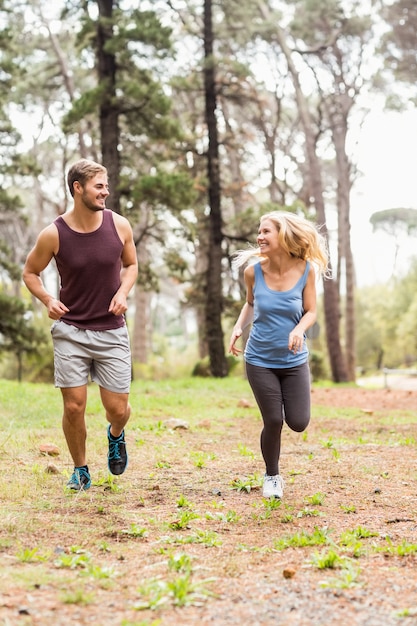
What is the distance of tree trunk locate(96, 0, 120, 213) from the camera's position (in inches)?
611

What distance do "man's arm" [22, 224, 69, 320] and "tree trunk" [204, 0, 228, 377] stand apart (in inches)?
546

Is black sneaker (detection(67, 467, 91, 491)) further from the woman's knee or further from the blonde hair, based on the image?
the blonde hair

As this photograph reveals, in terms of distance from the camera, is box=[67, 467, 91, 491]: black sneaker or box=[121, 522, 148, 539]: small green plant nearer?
box=[121, 522, 148, 539]: small green plant

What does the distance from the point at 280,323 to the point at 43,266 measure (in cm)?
168

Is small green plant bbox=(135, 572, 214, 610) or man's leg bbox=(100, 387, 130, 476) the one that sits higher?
man's leg bbox=(100, 387, 130, 476)

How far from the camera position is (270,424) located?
5203 millimetres

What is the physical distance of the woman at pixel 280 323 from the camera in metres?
5.18

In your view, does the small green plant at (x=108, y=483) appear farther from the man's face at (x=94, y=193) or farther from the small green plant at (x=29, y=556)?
the man's face at (x=94, y=193)

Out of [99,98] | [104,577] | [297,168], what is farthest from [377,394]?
[297,168]

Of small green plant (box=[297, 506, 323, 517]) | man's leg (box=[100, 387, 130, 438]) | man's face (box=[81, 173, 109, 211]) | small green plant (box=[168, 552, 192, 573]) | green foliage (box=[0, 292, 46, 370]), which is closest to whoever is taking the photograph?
small green plant (box=[168, 552, 192, 573])

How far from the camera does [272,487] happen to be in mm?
5320

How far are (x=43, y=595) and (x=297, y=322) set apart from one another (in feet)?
8.77

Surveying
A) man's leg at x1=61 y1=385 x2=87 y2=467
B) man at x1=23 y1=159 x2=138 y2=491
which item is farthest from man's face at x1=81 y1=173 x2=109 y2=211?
man's leg at x1=61 y1=385 x2=87 y2=467

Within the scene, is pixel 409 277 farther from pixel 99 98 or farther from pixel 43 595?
pixel 43 595
